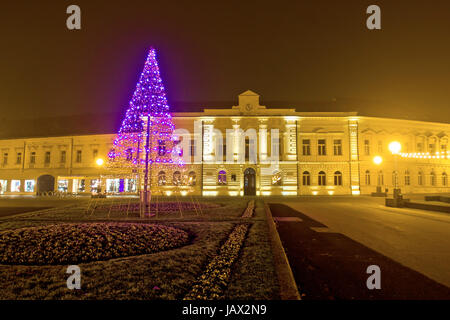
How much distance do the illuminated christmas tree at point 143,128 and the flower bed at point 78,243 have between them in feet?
23.7

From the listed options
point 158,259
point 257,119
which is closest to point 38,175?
point 257,119

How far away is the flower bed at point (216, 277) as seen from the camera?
133 inches

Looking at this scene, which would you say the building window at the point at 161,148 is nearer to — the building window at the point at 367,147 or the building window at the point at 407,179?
the building window at the point at 367,147

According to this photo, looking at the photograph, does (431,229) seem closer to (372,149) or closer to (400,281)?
(400,281)

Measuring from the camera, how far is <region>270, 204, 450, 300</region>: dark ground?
12.7 ft

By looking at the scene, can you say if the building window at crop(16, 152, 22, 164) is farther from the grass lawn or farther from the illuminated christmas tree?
the grass lawn

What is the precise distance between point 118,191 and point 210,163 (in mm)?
13602

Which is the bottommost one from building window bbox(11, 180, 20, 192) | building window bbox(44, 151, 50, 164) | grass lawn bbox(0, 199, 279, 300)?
grass lawn bbox(0, 199, 279, 300)

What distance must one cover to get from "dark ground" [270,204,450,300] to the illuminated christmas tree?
9424mm

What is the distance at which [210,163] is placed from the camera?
103 ft

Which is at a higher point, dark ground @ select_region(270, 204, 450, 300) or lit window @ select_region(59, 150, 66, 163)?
lit window @ select_region(59, 150, 66, 163)

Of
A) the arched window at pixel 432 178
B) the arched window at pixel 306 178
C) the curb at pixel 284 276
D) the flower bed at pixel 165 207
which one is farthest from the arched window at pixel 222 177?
the arched window at pixel 432 178

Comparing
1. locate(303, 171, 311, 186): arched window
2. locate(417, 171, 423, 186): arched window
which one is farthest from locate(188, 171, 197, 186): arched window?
locate(417, 171, 423, 186): arched window

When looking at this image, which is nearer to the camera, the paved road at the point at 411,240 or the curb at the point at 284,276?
the curb at the point at 284,276
